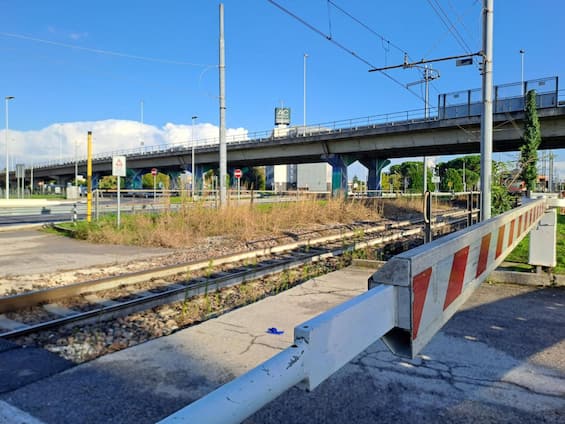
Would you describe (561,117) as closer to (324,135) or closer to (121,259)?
(324,135)

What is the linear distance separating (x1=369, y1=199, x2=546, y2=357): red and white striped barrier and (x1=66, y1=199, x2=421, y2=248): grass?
11056 mm

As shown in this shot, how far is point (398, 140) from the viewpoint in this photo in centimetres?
4003

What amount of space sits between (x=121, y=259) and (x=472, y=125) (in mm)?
29141

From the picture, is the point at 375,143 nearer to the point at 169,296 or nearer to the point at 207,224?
the point at 207,224

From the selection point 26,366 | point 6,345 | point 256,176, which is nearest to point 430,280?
point 26,366

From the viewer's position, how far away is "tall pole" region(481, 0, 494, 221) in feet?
28.5

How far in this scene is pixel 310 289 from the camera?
7.00 metres

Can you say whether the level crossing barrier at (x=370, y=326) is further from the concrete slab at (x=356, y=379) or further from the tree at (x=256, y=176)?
the tree at (x=256, y=176)

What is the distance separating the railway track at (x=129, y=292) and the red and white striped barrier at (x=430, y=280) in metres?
5.00

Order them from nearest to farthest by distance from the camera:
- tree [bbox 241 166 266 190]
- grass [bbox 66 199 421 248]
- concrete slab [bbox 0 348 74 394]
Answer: concrete slab [bbox 0 348 74 394], grass [bbox 66 199 421 248], tree [bbox 241 166 266 190]

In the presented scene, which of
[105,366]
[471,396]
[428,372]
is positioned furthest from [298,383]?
[105,366]

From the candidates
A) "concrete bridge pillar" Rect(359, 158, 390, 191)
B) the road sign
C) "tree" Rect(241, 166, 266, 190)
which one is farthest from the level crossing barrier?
"tree" Rect(241, 166, 266, 190)

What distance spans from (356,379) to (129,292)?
204 inches

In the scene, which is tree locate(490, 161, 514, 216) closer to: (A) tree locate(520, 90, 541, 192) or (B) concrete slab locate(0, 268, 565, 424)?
(A) tree locate(520, 90, 541, 192)
